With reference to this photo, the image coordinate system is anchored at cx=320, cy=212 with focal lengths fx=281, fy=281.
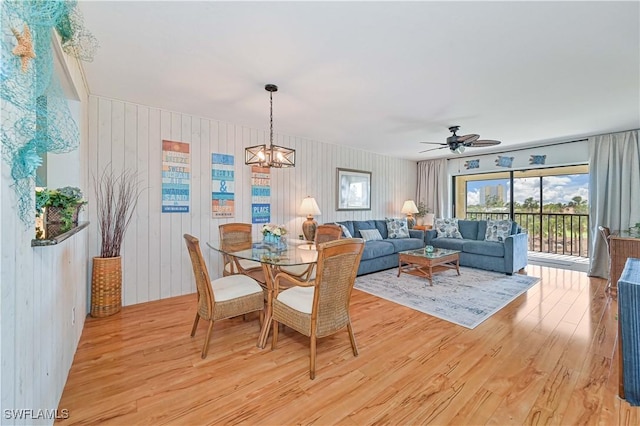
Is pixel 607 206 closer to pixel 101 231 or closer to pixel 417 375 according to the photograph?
pixel 417 375

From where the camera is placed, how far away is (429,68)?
97.0 inches

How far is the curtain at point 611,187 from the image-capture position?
4.41 m

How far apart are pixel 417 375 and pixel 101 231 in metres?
3.51

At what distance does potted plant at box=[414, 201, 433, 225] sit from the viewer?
6.73 meters

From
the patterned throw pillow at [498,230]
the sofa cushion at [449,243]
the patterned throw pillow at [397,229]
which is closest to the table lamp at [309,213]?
the patterned throw pillow at [397,229]

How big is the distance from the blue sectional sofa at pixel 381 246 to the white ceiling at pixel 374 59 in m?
2.16

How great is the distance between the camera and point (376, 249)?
16.0 feet

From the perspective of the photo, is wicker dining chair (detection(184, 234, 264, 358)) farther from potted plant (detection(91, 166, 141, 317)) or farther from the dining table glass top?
potted plant (detection(91, 166, 141, 317))

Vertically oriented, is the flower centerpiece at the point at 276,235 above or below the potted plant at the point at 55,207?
below

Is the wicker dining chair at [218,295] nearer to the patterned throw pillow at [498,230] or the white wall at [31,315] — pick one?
the white wall at [31,315]

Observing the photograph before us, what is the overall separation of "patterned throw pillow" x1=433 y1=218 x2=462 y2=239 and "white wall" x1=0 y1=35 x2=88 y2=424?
19.8ft

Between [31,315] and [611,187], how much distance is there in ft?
22.9

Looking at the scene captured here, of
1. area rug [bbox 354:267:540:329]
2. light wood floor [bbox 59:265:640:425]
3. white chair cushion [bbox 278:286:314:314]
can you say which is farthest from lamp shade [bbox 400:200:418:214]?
white chair cushion [bbox 278:286:314:314]

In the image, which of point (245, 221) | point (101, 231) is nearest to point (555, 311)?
point (245, 221)
